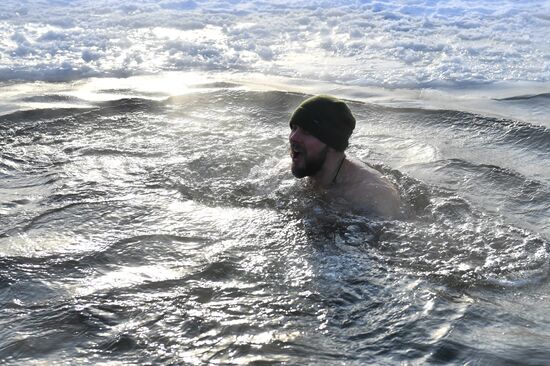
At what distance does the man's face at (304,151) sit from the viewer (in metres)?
4.71

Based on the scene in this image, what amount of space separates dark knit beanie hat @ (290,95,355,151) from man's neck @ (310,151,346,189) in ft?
0.36

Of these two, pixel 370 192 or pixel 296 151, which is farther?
pixel 296 151

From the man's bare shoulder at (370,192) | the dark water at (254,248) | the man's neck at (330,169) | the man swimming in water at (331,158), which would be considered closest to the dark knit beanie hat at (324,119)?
the man swimming in water at (331,158)

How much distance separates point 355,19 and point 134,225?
10411 millimetres

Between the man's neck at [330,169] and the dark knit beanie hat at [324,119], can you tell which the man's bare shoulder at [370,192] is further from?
the dark knit beanie hat at [324,119]

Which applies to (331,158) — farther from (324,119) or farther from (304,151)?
(324,119)

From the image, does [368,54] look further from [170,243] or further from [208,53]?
[170,243]

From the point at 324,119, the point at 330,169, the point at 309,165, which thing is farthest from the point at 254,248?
the point at 324,119

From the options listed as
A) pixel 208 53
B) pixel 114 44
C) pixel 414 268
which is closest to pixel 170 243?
pixel 414 268

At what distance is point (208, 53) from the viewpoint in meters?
10.1

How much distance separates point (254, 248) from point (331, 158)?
4.05ft

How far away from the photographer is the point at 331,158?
190 inches

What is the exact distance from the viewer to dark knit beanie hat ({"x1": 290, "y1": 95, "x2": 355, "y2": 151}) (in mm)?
4645

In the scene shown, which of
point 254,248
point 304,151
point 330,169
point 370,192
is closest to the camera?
point 254,248
